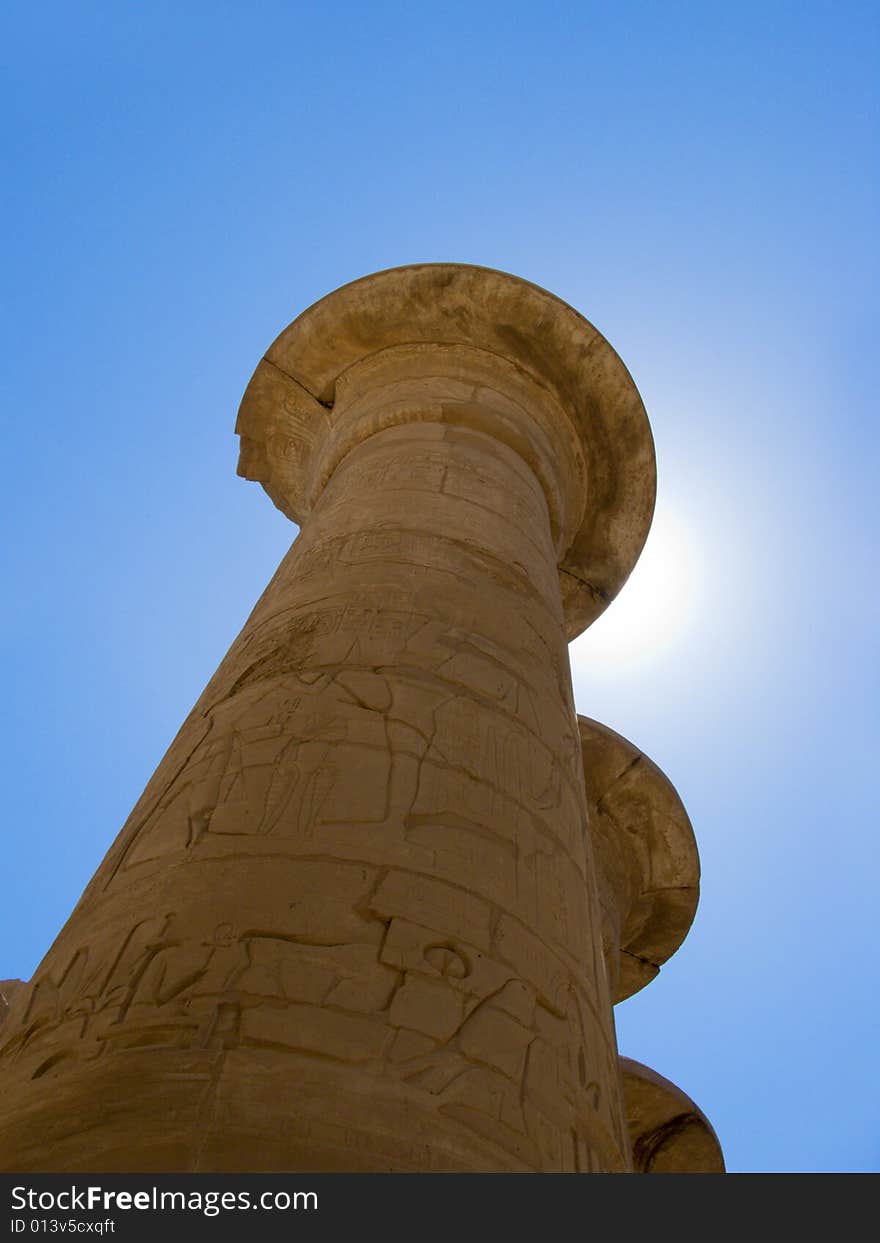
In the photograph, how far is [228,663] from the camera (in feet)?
12.1

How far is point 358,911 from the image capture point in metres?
2.24

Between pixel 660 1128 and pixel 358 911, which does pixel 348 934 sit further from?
pixel 660 1128

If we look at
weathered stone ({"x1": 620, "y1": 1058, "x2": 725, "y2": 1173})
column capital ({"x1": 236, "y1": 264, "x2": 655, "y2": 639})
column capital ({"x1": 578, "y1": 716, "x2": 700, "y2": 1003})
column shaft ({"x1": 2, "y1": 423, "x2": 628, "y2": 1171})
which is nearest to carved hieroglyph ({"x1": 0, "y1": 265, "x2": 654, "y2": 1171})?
column shaft ({"x1": 2, "y1": 423, "x2": 628, "y2": 1171})

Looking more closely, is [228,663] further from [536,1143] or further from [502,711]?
[536,1143]

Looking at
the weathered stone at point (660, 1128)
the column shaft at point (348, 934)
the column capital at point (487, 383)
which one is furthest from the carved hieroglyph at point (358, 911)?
the weathered stone at point (660, 1128)

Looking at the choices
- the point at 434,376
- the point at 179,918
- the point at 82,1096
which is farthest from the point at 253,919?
the point at 434,376

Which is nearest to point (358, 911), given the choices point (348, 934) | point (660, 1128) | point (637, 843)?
point (348, 934)

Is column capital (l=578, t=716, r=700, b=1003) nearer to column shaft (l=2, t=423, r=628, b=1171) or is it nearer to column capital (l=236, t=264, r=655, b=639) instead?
column capital (l=236, t=264, r=655, b=639)

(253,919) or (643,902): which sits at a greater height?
(643,902)

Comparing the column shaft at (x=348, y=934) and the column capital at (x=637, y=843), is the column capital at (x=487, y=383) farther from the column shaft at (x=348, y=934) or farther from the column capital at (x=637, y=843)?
the column shaft at (x=348, y=934)

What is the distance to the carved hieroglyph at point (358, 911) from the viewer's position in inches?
72.5

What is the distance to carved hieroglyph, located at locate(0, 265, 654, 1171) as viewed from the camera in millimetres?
1842

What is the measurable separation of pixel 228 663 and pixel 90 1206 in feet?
7.16

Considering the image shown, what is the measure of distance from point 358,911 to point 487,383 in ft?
15.4
